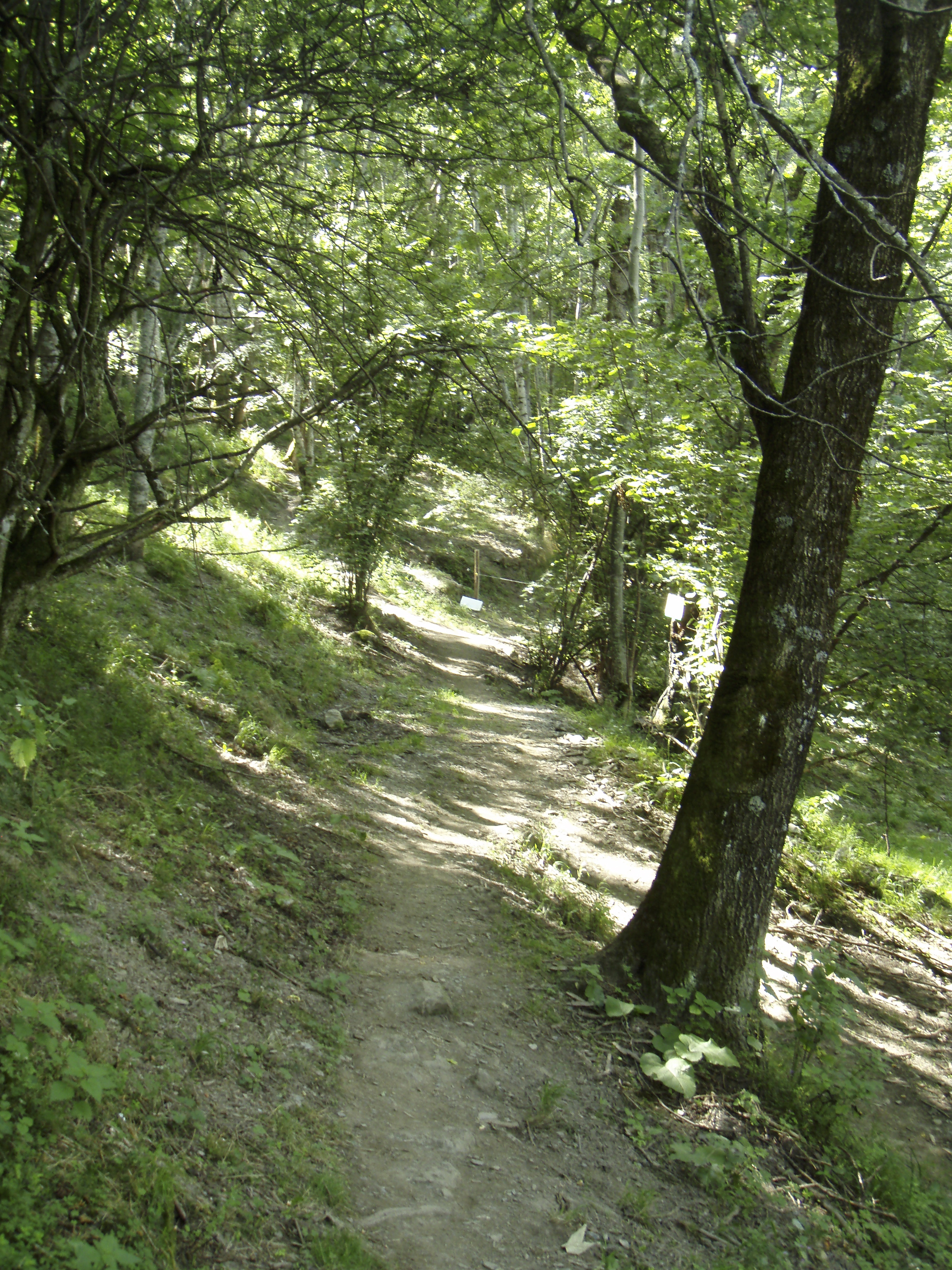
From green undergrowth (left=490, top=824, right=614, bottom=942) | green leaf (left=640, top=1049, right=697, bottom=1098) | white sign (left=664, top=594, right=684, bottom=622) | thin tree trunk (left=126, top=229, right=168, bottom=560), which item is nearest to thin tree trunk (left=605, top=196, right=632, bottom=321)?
thin tree trunk (left=126, top=229, right=168, bottom=560)

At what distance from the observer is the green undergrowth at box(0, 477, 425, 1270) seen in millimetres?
2346

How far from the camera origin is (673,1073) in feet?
13.2

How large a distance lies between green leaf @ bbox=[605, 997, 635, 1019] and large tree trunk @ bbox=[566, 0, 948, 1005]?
20 cm

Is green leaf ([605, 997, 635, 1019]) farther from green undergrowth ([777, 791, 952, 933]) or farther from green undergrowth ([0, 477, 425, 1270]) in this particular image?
green undergrowth ([777, 791, 952, 933])

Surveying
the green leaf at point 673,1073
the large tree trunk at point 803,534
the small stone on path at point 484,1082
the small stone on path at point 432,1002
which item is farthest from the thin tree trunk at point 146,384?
the green leaf at point 673,1073

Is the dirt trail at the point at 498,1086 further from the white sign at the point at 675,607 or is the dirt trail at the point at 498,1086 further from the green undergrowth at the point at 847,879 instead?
the white sign at the point at 675,607

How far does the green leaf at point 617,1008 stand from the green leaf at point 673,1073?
29 centimetres

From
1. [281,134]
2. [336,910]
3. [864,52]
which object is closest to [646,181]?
[864,52]

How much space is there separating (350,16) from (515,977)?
5216mm

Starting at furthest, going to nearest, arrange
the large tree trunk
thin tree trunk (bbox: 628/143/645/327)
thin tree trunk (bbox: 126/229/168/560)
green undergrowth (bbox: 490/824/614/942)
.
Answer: thin tree trunk (bbox: 628/143/645/327), green undergrowth (bbox: 490/824/614/942), thin tree trunk (bbox: 126/229/168/560), the large tree trunk

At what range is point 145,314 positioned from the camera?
588 centimetres

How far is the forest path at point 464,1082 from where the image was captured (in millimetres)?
3004

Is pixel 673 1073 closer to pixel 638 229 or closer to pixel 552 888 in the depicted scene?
pixel 552 888

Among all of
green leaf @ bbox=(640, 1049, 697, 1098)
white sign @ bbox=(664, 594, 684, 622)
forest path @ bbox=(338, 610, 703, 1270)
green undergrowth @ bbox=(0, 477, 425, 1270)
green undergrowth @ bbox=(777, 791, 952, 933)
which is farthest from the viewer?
white sign @ bbox=(664, 594, 684, 622)
